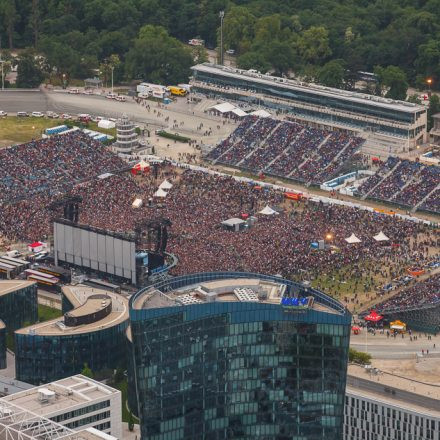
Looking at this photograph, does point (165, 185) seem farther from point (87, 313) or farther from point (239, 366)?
point (239, 366)

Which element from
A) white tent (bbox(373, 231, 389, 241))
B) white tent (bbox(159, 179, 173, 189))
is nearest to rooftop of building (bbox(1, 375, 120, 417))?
white tent (bbox(373, 231, 389, 241))

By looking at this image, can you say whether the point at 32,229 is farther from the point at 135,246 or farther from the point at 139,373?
the point at 139,373

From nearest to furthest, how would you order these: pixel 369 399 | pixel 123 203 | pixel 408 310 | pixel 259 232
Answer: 1. pixel 369 399
2. pixel 408 310
3. pixel 259 232
4. pixel 123 203

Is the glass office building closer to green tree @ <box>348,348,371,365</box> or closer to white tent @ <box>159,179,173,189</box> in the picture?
green tree @ <box>348,348,371,365</box>

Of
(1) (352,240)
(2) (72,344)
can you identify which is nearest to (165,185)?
(1) (352,240)

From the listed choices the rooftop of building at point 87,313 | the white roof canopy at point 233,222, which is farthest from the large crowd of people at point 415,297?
the white roof canopy at point 233,222

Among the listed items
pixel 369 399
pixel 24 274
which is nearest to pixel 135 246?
pixel 24 274

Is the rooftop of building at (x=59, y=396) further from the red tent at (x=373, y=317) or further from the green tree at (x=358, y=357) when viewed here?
the red tent at (x=373, y=317)
